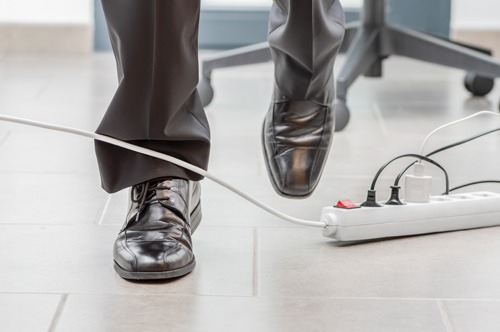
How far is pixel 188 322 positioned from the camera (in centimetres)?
100

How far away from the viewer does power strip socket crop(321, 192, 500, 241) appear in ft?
4.09

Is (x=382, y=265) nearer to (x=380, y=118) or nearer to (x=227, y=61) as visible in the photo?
(x=380, y=118)

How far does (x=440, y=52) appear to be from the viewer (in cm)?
219

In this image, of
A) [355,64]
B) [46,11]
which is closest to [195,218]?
[355,64]

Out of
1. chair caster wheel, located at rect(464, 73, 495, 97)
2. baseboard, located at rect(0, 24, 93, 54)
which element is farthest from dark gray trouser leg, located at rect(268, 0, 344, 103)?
baseboard, located at rect(0, 24, 93, 54)

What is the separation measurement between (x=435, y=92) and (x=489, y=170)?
83cm

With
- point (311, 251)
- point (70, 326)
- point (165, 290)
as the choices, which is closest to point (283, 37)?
point (311, 251)

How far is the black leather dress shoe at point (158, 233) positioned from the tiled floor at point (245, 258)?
0.06ft

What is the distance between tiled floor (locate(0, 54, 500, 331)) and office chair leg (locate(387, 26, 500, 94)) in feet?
0.52

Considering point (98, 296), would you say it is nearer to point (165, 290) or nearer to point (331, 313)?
point (165, 290)

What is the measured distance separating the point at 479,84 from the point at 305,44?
117cm

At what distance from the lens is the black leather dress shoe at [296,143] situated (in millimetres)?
1306

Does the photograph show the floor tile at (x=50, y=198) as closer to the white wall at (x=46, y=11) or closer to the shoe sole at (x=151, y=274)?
the shoe sole at (x=151, y=274)

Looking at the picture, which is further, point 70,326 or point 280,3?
point 280,3
